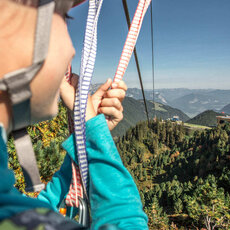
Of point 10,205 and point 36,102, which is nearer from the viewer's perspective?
point 10,205

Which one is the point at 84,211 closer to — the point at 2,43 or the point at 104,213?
the point at 104,213

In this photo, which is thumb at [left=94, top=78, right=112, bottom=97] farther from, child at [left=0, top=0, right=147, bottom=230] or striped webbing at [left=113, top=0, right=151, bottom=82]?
child at [left=0, top=0, right=147, bottom=230]

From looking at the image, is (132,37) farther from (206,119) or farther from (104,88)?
(206,119)

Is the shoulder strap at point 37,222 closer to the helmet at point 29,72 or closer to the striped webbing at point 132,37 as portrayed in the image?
the helmet at point 29,72

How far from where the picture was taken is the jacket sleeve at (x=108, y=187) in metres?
0.93

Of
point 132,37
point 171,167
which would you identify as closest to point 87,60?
point 132,37

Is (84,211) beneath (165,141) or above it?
above

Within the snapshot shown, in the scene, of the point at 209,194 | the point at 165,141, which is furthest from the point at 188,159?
the point at 209,194

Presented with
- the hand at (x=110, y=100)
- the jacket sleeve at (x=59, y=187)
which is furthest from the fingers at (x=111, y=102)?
the jacket sleeve at (x=59, y=187)

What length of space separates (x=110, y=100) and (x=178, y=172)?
62255mm

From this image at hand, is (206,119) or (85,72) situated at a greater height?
(85,72)

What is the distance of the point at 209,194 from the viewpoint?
18641 millimetres

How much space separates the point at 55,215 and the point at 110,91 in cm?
72

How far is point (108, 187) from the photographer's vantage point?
98 cm
